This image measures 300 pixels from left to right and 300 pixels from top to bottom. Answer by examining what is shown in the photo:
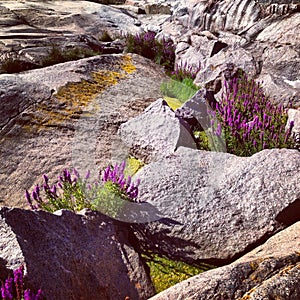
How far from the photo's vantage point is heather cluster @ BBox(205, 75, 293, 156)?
17.1 ft

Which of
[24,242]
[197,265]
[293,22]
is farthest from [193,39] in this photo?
[24,242]

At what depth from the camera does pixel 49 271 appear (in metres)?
3.02

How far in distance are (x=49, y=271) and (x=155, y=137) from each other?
2652mm

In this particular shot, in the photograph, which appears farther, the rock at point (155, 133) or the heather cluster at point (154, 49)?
the heather cluster at point (154, 49)

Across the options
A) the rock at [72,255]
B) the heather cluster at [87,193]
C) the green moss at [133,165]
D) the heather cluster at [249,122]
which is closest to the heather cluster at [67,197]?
the heather cluster at [87,193]

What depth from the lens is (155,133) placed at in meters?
5.39

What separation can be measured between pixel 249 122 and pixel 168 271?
2617 mm

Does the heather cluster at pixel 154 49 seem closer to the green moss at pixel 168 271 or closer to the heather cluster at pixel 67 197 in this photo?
the heather cluster at pixel 67 197

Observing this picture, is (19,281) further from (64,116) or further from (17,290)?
(64,116)

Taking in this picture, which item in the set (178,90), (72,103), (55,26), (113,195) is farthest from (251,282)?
(55,26)

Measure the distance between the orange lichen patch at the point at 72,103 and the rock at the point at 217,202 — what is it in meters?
1.96

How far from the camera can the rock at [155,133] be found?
16.9 ft

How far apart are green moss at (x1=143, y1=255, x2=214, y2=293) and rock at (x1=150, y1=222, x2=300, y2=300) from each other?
805 mm

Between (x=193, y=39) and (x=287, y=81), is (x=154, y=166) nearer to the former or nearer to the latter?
(x=287, y=81)
